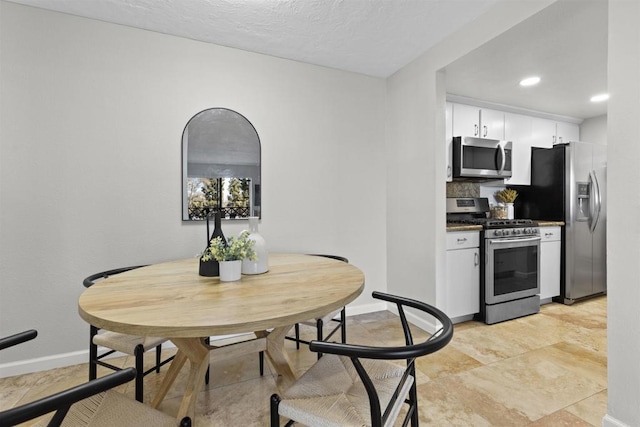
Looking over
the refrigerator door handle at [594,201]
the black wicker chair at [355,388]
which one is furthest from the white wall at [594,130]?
the black wicker chair at [355,388]

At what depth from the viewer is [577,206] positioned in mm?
3623

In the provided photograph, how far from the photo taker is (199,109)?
102 inches

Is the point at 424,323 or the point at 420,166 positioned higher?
the point at 420,166

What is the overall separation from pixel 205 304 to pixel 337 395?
0.59m

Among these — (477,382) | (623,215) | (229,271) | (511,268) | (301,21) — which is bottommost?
(477,382)

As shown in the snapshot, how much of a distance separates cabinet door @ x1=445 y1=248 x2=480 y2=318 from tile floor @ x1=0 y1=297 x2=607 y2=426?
21cm

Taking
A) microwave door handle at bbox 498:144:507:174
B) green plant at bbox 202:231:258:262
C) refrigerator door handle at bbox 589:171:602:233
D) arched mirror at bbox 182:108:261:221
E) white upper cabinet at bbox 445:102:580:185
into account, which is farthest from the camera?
refrigerator door handle at bbox 589:171:602:233

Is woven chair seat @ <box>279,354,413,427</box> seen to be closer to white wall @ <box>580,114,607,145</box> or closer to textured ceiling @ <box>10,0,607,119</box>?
textured ceiling @ <box>10,0,607,119</box>

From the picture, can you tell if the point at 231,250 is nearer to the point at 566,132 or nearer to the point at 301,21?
the point at 301,21

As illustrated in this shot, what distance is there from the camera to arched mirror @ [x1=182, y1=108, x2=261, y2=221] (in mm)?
2559

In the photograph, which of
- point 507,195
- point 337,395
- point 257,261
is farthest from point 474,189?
point 337,395

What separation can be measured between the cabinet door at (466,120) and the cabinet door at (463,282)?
4.36 feet

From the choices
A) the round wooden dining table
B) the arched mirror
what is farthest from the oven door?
the arched mirror

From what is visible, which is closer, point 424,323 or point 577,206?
point 424,323
